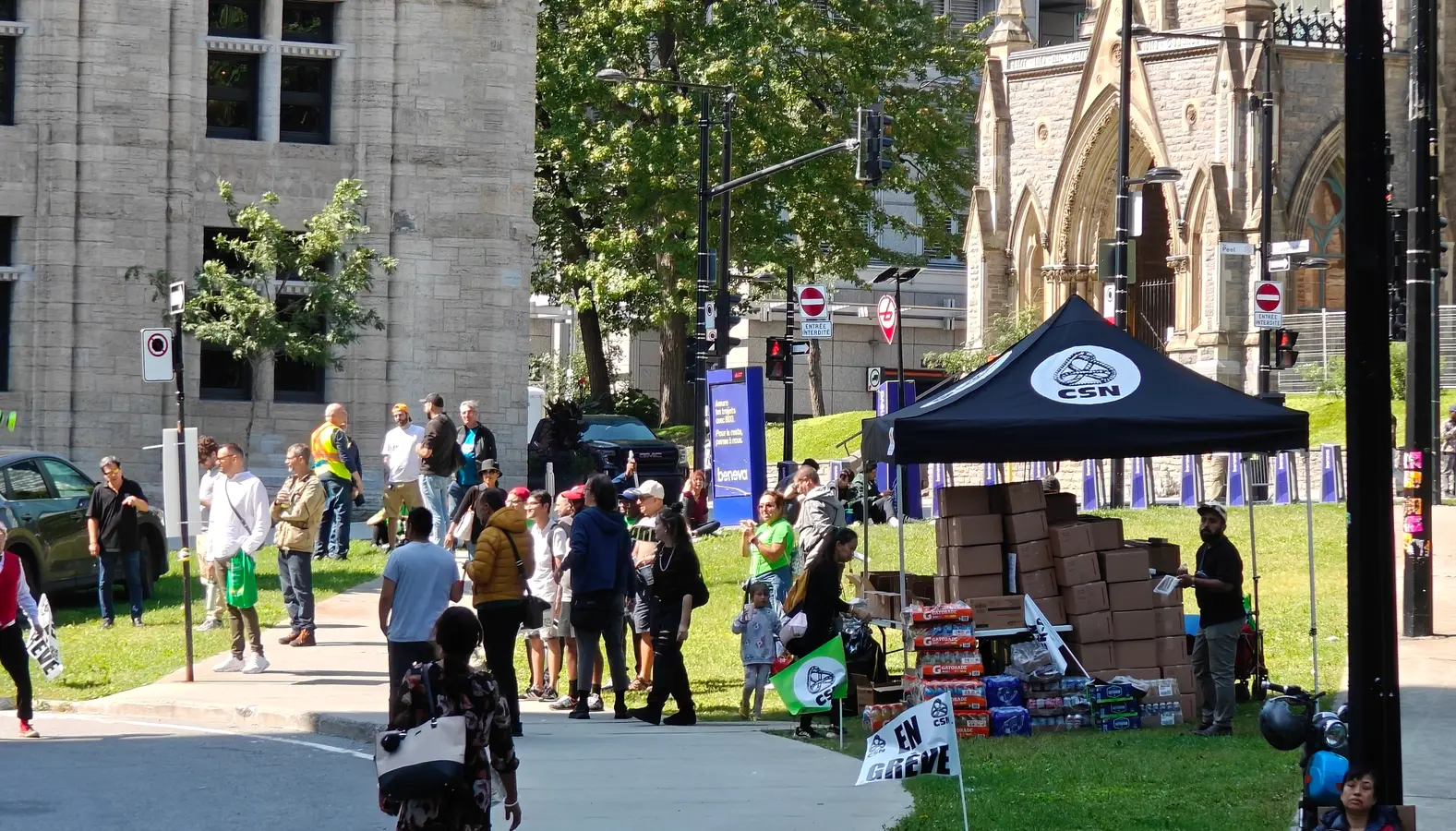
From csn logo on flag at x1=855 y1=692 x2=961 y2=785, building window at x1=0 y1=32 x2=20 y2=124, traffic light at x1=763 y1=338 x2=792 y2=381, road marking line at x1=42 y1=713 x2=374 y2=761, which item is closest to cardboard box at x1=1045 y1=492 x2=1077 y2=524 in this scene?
road marking line at x1=42 y1=713 x2=374 y2=761

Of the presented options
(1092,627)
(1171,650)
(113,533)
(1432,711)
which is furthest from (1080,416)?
(113,533)

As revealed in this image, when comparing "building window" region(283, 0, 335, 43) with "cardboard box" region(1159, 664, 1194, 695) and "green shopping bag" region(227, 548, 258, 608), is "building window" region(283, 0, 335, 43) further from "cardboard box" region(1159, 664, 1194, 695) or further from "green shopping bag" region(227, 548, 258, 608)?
"cardboard box" region(1159, 664, 1194, 695)

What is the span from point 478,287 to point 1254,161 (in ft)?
59.7

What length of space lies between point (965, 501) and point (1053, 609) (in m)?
1.03

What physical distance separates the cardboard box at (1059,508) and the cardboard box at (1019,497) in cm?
49

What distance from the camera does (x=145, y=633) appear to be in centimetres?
1884

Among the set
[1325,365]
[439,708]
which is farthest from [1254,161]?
[439,708]

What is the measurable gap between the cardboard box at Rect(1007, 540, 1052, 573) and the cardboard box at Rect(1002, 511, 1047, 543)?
0.13ft

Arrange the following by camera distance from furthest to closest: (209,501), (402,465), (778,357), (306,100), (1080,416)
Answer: (306,100), (778,357), (402,465), (209,501), (1080,416)

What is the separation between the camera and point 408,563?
39.9ft

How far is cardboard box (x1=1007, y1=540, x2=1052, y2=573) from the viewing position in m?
14.6

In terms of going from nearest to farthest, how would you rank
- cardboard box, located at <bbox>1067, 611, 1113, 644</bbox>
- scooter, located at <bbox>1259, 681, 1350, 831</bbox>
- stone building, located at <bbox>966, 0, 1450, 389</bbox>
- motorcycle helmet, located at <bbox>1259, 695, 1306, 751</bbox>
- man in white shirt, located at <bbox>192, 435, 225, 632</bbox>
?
scooter, located at <bbox>1259, 681, 1350, 831</bbox>
motorcycle helmet, located at <bbox>1259, 695, 1306, 751</bbox>
cardboard box, located at <bbox>1067, 611, 1113, 644</bbox>
man in white shirt, located at <bbox>192, 435, 225, 632</bbox>
stone building, located at <bbox>966, 0, 1450, 389</bbox>

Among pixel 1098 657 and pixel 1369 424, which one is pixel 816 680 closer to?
pixel 1098 657

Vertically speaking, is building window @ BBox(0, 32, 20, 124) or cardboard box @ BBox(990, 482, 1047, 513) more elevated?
building window @ BBox(0, 32, 20, 124)
